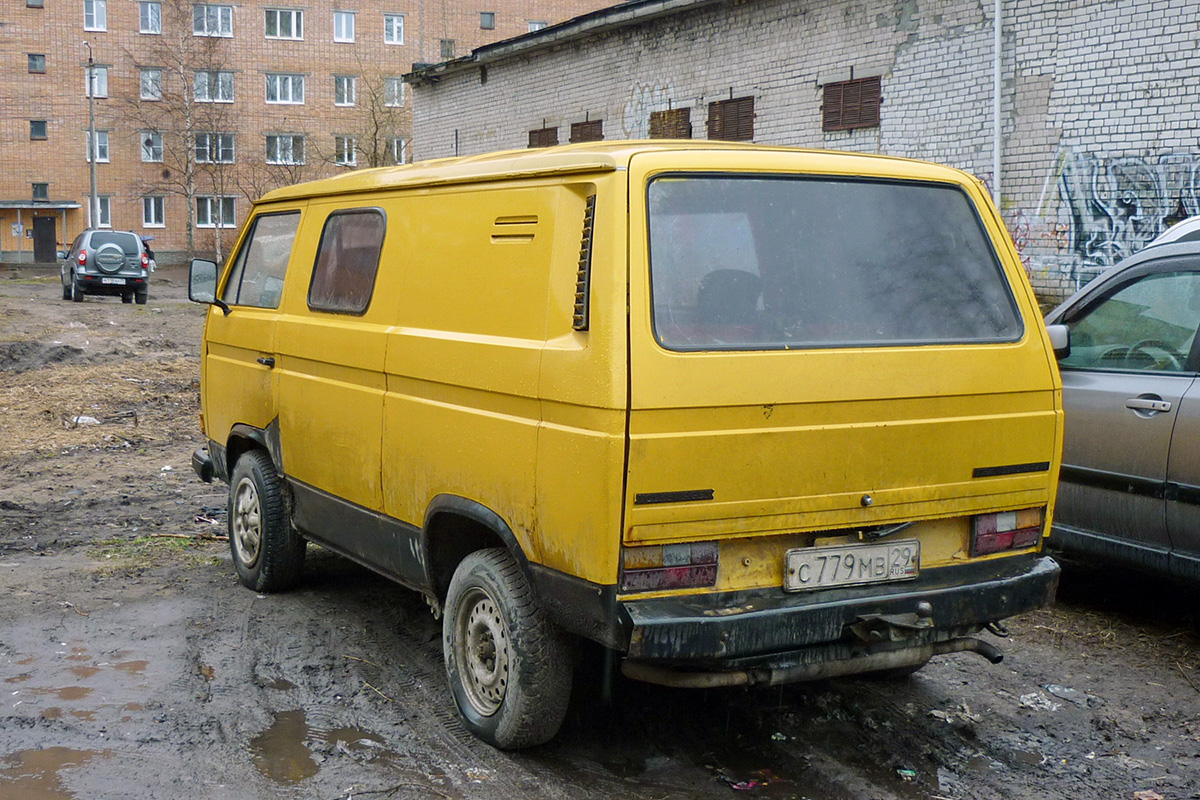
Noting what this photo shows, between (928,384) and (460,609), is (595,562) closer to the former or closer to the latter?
(460,609)

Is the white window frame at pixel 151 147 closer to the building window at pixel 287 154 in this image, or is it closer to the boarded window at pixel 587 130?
the building window at pixel 287 154

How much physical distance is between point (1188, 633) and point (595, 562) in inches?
137

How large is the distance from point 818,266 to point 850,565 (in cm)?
95

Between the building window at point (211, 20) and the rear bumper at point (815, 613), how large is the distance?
5504cm

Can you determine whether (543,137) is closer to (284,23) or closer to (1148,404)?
(1148,404)

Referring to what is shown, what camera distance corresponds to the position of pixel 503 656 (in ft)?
13.1

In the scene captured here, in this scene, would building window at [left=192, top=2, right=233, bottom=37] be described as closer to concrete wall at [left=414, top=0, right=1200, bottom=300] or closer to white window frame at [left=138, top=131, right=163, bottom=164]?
white window frame at [left=138, top=131, right=163, bottom=164]

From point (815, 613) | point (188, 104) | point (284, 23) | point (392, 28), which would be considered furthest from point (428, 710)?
point (392, 28)

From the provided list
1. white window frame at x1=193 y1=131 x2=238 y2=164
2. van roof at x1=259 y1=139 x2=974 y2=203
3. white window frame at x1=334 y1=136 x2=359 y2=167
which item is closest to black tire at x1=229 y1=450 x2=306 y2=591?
van roof at x1=259 y1=139 x2=974 y2=203

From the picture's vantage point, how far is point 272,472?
587cm

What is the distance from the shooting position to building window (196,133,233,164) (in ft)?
174

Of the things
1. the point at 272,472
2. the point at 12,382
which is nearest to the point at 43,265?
the point at 12,382

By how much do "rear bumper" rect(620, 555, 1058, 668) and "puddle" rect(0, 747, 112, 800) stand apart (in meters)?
1.92

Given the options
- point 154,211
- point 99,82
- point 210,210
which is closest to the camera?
point 99,82
